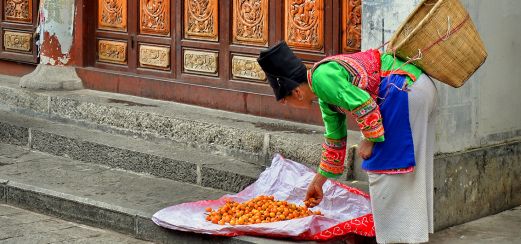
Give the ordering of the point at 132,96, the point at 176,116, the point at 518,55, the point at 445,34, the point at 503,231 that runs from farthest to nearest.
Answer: the point at 132,96 < the point at 176,116 < the point at 518,55 < the point at 503,231 < the point at 445,34

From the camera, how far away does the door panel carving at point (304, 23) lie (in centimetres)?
918

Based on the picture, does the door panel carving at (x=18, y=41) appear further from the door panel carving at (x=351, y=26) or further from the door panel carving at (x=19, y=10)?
the door panel carving at (x=351, y=26)

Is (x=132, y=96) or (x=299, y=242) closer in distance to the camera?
(x=299, y=242)

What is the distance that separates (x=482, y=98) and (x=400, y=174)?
1.63 m

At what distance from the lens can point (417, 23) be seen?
6.77 metres

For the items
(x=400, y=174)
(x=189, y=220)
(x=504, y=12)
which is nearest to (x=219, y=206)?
(x=189, y=220)

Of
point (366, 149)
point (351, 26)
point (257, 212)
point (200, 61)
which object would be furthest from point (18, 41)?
point (366, 149)

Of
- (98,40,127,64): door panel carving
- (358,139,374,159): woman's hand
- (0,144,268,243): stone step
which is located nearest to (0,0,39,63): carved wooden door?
(98,40,127,64): door panel carving

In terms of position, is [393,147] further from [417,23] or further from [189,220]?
[189,220]

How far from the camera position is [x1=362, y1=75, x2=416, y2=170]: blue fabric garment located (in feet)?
21.5

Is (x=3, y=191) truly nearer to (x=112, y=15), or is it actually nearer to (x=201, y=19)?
(x=201, y=19)

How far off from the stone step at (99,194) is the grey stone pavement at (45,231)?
65 millimetres

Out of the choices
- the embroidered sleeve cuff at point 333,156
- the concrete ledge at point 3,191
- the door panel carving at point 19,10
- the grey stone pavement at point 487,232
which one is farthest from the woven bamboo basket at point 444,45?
the door panel carving at point 19,10

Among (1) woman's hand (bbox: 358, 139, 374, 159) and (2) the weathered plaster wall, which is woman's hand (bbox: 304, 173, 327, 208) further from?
(2) the weathered plaster wall
